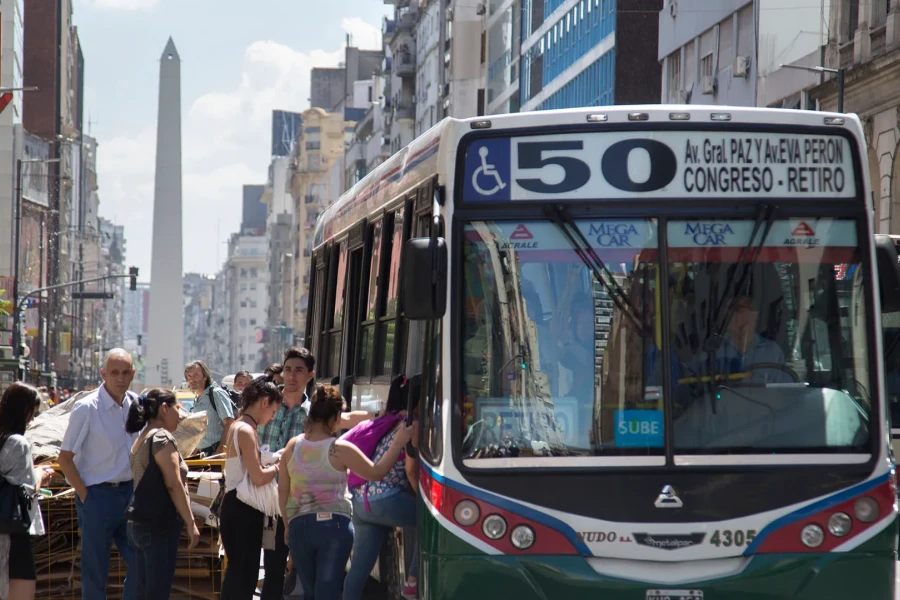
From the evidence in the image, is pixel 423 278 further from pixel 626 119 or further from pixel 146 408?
pixel 146 408

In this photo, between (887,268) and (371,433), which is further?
(371,433)

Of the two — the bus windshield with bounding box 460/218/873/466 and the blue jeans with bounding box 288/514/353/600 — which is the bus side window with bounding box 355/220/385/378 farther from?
the bus windshield with bounding box 460/218/873/466

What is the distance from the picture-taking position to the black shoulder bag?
8.62 metres

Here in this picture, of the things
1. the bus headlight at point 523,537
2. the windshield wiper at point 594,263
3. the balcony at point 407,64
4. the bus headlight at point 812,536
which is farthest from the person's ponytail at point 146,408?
the balcony at point 407,64

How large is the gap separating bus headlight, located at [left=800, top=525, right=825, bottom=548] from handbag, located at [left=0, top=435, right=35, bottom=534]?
4145 mm

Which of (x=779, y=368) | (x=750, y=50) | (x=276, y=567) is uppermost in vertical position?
(x=750, y=50)

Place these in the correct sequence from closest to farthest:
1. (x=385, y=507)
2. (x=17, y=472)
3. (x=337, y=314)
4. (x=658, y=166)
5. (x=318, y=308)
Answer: (x=658, y=166) → (x=17, y=472) → (x=385, y=507) → (x=337, y=314) → (x=318, y=308)

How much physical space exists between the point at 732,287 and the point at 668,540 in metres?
1.21

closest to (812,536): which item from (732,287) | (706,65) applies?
(732,287)

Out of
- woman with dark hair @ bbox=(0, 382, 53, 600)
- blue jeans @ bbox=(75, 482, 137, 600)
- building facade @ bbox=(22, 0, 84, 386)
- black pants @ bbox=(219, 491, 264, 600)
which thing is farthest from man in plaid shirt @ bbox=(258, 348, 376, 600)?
building facade @ bbox=(22, 0, 84, 386)

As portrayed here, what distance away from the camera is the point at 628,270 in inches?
286

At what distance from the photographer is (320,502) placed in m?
8.53

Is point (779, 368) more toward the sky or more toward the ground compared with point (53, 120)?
more toward the ground

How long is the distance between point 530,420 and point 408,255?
36.8 inches
